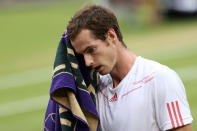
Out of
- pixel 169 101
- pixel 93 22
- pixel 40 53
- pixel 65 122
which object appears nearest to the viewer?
pixel 169 101

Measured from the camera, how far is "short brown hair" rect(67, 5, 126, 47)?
10.3 feet

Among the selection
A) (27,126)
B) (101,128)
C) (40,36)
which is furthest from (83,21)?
(40,36)

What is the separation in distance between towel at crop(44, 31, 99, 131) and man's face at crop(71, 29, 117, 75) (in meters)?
0.11

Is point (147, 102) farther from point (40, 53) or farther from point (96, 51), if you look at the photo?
point (40, 53)

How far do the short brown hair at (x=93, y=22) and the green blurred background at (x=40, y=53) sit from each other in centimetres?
513

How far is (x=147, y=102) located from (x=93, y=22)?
65cm

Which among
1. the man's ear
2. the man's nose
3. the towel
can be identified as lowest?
the towel

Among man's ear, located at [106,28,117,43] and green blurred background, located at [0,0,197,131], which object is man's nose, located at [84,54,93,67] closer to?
man's ear, located at [106,28,117,43]

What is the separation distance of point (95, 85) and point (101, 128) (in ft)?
1.08

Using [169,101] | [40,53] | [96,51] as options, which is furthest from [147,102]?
[40,53]

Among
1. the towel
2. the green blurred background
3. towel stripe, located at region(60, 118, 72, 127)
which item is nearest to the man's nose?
the towel

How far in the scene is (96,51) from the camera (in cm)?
319

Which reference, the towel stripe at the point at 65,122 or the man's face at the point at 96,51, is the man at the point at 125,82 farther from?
the towel stripe at the point at 65,122

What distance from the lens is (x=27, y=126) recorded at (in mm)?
9102
